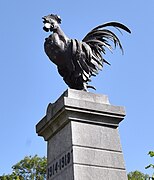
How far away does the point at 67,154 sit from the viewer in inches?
245

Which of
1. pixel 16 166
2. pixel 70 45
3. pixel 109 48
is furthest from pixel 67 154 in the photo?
pixel 16 166

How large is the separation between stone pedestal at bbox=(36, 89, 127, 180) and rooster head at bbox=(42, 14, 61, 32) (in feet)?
5.26

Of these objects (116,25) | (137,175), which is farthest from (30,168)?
(116,25)

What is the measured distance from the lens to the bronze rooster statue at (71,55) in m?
Answer: 7.25

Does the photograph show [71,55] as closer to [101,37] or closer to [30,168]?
[101,37]

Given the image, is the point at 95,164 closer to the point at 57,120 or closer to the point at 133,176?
the point at 57,120

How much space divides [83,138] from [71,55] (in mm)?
1880

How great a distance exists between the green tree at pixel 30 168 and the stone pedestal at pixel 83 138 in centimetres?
3013

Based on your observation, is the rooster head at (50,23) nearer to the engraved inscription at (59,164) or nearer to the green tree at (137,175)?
the engraved inscription at (59,164)

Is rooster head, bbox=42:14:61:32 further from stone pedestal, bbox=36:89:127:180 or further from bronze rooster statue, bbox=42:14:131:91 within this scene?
stone pedestal, bbox=36:89:127:180

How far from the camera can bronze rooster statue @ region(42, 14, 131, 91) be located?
725 centimetres

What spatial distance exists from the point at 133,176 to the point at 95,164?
3615 centimetres

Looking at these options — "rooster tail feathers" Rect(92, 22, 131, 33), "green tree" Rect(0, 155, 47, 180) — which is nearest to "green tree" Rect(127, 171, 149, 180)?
"green tree" Rect(0, 155, 47, 180)

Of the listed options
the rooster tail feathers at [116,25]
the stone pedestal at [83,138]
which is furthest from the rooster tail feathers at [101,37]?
the stone pedestal at [83,138]
